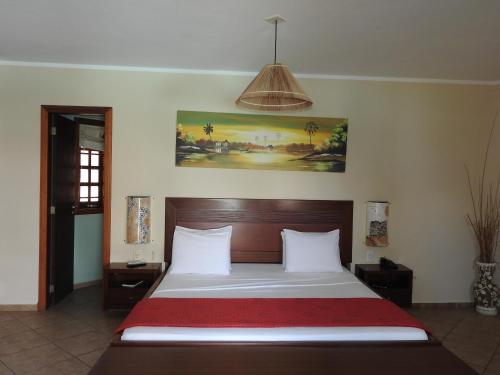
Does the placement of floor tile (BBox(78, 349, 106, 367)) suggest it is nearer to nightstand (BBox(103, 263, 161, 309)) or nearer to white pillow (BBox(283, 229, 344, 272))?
nightstand (BBox(103, 263, 161, 309))

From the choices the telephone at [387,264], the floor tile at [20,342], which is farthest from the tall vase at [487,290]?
the floor tile at [20,342]

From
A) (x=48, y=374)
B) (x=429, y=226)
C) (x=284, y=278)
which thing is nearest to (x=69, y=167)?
(x=48, y=374)

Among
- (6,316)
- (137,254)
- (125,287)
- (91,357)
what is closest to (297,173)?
(137,254)

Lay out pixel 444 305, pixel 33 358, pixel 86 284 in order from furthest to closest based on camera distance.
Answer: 1. pixel 86 284
2. pixel 444 305
3. pixel 33 358

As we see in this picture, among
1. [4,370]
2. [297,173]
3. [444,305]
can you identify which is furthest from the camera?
[444,305]

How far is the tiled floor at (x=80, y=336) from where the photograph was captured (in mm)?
2547

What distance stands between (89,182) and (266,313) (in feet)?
10.6

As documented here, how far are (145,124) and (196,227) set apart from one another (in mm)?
1194

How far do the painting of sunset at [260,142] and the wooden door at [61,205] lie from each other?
1.33 m

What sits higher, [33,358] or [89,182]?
[89,182]

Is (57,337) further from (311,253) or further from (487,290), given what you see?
(487,290)

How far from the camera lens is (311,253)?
10.7ft

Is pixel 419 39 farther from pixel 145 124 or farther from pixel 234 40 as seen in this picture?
pixel 145 124

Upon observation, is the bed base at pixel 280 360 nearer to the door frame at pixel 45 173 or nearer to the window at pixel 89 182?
the door frame at pixel 45 173
